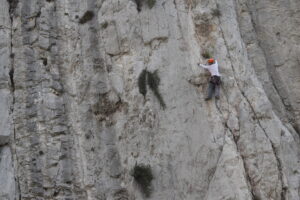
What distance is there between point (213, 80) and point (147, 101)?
179 cm

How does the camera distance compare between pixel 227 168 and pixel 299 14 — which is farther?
pixel 299 14

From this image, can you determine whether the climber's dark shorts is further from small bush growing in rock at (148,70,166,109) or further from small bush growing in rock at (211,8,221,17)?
small bush growing in rock at (211,8,221,17)

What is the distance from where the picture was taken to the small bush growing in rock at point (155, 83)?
12.0m

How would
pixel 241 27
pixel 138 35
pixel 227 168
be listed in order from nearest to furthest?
pixel 227 168
pixel 138 35
pixel 241 27

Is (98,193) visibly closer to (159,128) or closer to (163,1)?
(159,128)

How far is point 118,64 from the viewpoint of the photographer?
13.0 meters

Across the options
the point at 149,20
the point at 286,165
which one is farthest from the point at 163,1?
the point at 286,165

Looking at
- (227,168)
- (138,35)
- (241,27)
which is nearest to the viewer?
(227,168)

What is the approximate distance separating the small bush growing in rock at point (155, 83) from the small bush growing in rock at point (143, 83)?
0.14 m

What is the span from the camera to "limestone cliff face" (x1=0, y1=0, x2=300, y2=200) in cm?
1130

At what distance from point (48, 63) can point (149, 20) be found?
3.11 meters

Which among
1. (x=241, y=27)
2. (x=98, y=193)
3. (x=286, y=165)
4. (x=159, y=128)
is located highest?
(x=241, y=27)

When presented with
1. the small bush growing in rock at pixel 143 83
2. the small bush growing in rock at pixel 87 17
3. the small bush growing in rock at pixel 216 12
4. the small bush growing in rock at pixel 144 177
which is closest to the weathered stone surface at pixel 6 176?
the small bush growing in rock at pixel 144 177

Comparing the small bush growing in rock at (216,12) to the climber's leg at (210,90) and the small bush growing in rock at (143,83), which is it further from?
the small bush growing in rock at (143,83)
